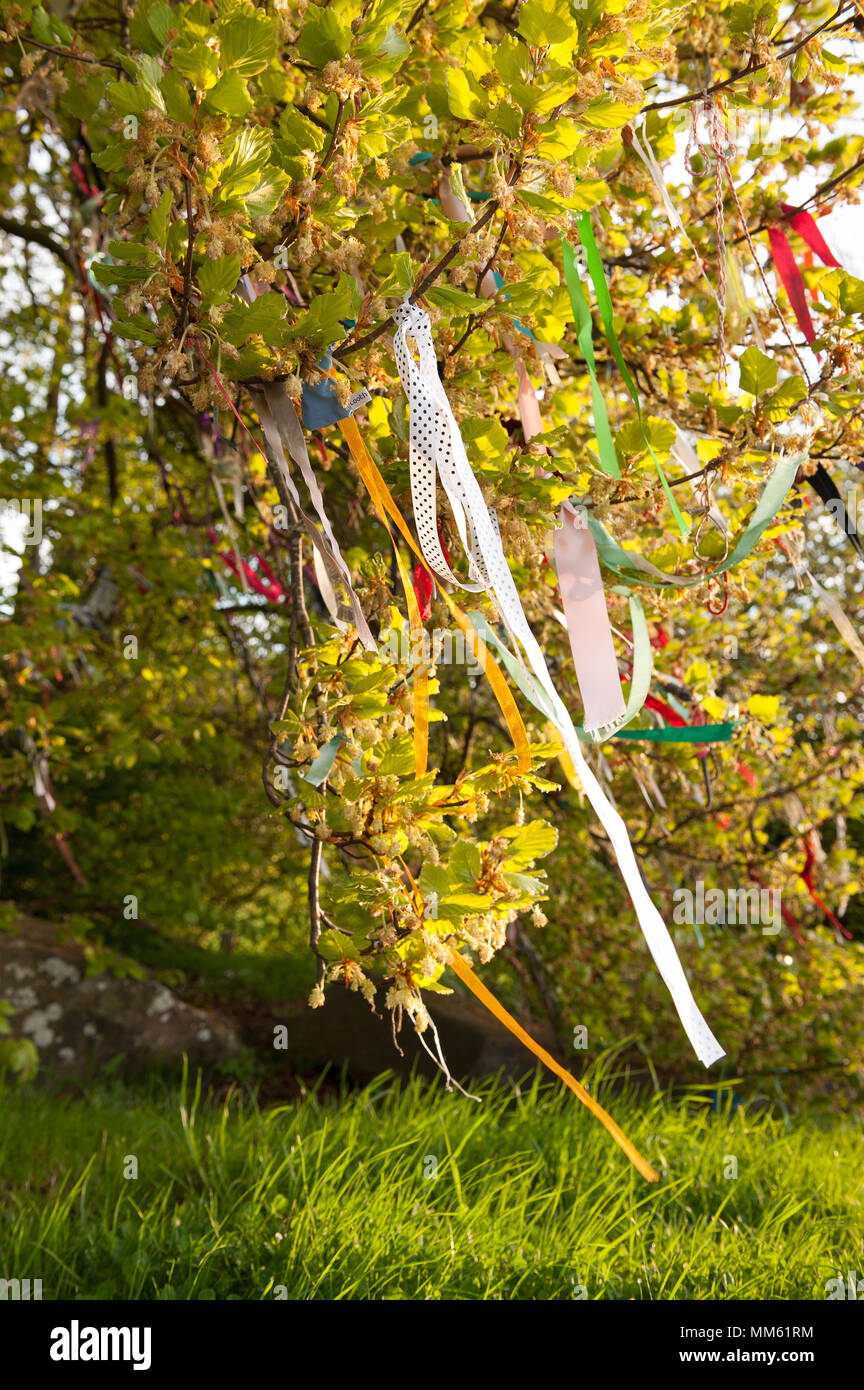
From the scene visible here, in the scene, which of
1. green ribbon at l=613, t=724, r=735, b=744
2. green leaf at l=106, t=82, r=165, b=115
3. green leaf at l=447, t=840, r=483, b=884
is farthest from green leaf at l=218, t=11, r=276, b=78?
green ribbon at l=613, t=724, r=735, b=744

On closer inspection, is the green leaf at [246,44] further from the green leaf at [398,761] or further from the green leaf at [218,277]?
the green leaf at [398,761]

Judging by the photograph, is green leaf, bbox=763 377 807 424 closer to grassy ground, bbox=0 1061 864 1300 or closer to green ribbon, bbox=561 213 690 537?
green ribbon, bbox=561 213 690 537

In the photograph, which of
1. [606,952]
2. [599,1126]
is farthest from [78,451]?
[599,1126]

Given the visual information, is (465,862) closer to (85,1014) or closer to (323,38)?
(323,38)

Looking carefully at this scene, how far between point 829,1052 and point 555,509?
12.7 ft

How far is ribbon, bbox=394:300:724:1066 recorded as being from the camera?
1.28m

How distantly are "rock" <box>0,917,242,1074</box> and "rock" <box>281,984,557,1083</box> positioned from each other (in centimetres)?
51

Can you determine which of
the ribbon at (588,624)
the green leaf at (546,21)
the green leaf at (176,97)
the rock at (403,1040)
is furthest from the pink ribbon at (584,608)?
the rock at (403,1040)

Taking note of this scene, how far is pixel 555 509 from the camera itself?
1.65 m

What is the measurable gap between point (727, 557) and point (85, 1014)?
5.26m

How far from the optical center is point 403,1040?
5441 millimetres
